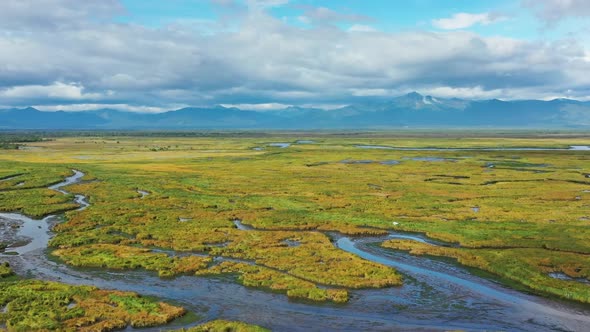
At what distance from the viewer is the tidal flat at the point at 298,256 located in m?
26.5

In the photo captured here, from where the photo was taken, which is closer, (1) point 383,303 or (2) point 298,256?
(1) point 383,303

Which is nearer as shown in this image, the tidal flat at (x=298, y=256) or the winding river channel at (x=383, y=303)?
the winding river channel at (x=383, y=303)

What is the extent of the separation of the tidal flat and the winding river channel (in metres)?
0.13

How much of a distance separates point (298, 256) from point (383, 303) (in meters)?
10.1

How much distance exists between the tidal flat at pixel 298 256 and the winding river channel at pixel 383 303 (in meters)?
0.13

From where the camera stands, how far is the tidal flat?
2652 cm

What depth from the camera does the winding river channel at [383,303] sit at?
1005 inches

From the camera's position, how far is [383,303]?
2831 cm

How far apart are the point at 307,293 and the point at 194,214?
2697cm

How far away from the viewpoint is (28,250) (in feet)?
127

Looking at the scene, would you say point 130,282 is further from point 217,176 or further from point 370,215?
point 217,176

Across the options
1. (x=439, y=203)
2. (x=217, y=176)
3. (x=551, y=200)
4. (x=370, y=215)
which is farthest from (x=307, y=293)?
(x=217, y=176)

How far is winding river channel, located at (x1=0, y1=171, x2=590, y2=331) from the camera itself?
1005 inches

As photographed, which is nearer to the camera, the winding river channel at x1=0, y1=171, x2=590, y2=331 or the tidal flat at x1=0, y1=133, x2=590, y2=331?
the winding river channel at x1=0, y1=171, x2=590, y2=331
